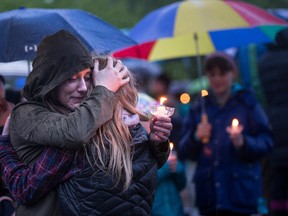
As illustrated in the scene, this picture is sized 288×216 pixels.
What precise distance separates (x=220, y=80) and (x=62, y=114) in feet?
11.0

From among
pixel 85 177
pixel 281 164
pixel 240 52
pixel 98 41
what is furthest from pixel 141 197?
pixel 240 52

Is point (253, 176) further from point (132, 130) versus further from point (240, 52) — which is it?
point (240, 52)

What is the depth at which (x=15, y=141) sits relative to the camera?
366 centimetres

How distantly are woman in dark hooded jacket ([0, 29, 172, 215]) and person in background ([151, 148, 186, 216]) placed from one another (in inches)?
79.0

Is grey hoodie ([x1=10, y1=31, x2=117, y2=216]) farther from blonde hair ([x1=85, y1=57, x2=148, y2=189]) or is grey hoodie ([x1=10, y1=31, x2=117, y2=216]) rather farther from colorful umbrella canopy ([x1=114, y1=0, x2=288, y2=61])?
colorful umbrella canopy ([x1=114, y1=0, x2=288, y2=61])

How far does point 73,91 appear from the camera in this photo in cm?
367

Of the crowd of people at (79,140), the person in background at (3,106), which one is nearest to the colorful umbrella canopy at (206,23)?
the person in background at (3,106)

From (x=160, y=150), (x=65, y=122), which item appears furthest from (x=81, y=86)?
(x=160, y=150)

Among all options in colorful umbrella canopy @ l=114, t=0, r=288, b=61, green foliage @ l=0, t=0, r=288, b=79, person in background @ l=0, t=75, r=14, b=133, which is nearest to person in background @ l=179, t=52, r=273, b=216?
colorful umbrella canopy @ l=114, t=0, r=288, b=61

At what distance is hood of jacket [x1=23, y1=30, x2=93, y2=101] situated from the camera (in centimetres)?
359

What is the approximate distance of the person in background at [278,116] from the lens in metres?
7.52

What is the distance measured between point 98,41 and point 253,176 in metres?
2.10

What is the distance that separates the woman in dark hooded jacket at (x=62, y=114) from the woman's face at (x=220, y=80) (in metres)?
3.01

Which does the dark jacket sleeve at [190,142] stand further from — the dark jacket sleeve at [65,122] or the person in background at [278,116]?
the dark jacket sleeve at [65,122]
